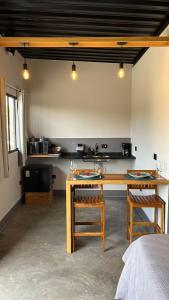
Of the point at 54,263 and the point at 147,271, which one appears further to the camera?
the point at 54,263

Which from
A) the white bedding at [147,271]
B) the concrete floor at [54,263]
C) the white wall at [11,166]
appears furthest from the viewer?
the white wall at [11,166]

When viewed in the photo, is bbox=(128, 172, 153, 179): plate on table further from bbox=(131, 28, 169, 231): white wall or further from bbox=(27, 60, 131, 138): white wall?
bbox=(27, 60, 131, 138): white wall

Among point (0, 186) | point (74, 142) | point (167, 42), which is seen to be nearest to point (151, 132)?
point (167, 42)

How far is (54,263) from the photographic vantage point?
8.68 ft

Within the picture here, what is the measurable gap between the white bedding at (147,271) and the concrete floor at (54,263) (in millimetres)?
518

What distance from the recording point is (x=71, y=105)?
196 inches

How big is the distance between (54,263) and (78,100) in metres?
3.28

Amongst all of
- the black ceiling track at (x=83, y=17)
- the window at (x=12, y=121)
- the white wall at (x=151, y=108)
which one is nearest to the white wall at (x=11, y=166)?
the window at (x=12, y=121)

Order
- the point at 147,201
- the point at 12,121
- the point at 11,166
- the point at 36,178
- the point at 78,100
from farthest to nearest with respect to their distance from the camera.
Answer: the point at 78,100 < the point at 36,178 < the point at 12,121 < the point at 11,166 < the point at 147,201

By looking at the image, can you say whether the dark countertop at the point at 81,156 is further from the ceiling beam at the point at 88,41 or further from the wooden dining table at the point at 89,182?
the ceiling beam at the point at 88,41

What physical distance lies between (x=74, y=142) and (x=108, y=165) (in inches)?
34.3

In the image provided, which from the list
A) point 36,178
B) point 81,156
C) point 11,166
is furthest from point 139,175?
point 36,178

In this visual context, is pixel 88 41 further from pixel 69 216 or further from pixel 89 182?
pixel 69 216

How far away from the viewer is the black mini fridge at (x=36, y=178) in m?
4.64
